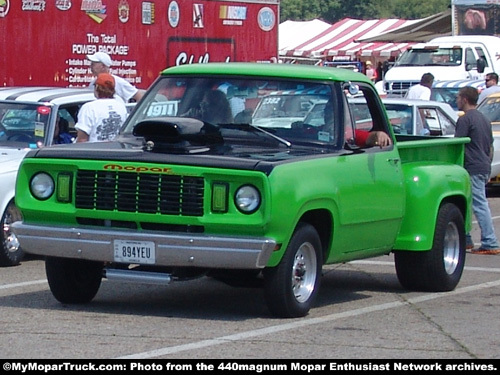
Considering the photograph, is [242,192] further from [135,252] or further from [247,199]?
[135,252]

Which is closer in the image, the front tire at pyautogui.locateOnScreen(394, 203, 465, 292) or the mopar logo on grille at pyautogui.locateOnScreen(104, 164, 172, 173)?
the mopar logo on grille at pyautogui.locateOnScreen(104, 164, 172, 173)

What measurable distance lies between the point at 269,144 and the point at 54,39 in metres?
9.48

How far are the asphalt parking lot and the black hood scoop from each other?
1.21 metres

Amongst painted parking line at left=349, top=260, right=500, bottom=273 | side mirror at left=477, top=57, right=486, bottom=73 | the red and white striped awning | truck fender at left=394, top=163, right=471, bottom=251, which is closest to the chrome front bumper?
truck fender at left=394, top=163, right=471, bottom=251

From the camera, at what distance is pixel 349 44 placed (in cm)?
4922

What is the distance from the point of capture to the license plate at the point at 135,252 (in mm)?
8000

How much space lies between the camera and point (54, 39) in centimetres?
1761

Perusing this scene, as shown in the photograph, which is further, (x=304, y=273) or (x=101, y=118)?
(x=101, y=118)

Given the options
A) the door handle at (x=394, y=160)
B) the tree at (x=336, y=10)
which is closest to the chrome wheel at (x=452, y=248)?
the door handle at (x=394, y=160)

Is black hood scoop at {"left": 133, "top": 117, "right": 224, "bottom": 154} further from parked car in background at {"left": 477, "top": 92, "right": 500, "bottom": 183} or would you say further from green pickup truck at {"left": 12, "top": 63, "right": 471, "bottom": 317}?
parked car in background at {"left": 477, "top": 92, "right": 500, "bottom": 183}

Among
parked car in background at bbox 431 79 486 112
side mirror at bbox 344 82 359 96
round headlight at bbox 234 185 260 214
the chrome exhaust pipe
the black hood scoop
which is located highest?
side mirror at bbox 344 82 359 96

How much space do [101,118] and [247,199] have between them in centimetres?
358

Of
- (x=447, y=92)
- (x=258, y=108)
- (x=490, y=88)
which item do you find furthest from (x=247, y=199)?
(x=447, y=92)

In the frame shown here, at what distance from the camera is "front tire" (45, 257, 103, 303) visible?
28.8 ft
